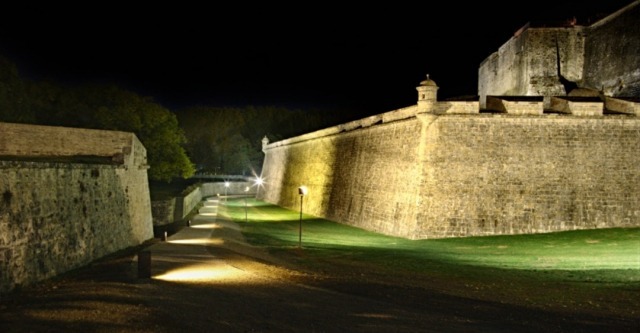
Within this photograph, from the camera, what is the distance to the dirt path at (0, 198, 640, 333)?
945 cm

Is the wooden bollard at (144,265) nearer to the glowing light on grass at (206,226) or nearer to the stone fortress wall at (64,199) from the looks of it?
the stone fortress wall at (64,199)

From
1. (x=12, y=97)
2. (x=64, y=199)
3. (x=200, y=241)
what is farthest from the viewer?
(x=12, y=97)

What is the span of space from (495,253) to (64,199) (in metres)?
15.0

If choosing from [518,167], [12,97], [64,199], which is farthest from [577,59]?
[12,97]

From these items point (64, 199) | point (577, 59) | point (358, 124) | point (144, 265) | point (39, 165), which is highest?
point (577, 59)

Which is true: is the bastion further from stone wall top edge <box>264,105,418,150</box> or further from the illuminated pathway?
the illuminated pathway

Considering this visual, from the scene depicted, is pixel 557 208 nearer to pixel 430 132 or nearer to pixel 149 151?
pixel 430 132

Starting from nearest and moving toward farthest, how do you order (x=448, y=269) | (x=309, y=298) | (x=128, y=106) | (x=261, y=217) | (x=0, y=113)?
(x=309, y=298), (x=448, y=269), (x=0, y=113), (x=261, y=217), (x=128, y=106)

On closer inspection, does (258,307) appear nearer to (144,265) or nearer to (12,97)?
(144,265)

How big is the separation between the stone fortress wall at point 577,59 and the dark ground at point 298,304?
789 inches

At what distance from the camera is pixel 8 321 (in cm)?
937

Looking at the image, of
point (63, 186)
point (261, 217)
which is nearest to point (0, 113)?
point (261, 217)

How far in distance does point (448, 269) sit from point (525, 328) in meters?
7.62

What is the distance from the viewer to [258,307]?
11.1 meters
